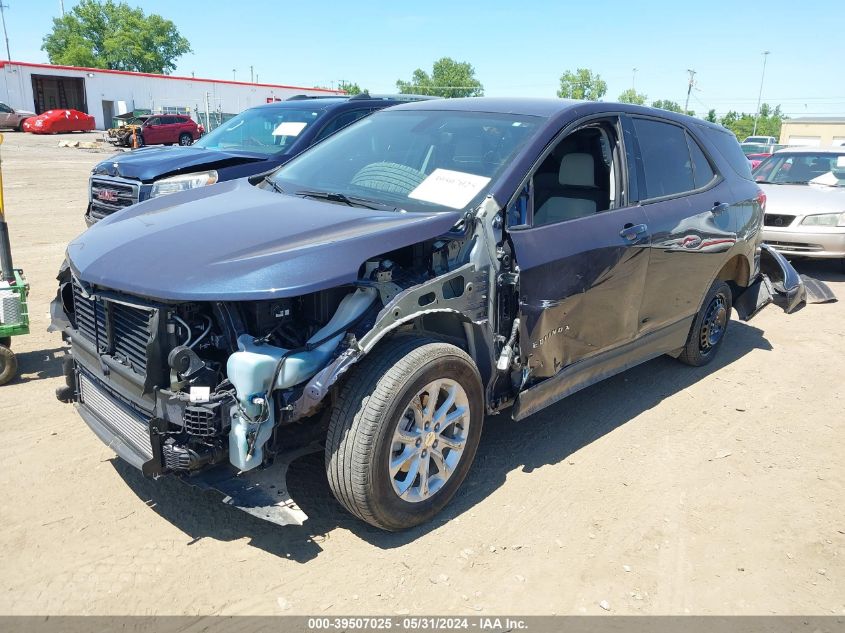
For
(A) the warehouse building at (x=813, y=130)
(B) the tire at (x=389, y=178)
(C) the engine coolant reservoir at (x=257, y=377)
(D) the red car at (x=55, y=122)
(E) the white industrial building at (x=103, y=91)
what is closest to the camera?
(C) the engine coolant reservoir at (x=257, y=377)

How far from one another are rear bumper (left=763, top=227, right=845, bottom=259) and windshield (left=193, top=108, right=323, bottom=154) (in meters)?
6.17

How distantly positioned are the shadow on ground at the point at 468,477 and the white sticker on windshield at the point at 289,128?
14.6 feet

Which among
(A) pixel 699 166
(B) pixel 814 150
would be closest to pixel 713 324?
(A) pixel 699 166

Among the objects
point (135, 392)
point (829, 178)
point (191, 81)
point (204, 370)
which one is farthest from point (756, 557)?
point (191, 81)

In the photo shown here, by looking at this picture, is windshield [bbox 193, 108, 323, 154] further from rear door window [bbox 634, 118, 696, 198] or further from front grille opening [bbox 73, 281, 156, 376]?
front grille opening [bbox 73, 281, 156, 376]

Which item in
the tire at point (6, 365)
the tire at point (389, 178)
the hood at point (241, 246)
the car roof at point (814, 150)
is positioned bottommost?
the tire at point (6, 365)

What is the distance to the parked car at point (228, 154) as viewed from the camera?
6727 millimetres

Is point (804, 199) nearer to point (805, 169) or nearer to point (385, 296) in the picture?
point (805, 169)

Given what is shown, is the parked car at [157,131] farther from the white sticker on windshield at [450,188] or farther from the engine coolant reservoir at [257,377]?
the engine coolant reservoir at [257,377]

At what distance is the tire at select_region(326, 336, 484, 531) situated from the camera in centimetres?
283

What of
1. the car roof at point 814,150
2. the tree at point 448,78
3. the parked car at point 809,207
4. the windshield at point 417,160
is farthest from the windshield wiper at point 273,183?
the tree at point 448,78

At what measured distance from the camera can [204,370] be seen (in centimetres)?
269

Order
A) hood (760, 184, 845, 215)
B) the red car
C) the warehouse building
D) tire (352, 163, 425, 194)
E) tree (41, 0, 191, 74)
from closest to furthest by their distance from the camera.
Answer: tire (352, 163, 425, 194), hood (760, 184, 845, 215), the red car, the warehouse building, tree (41, 0, 191, 74)

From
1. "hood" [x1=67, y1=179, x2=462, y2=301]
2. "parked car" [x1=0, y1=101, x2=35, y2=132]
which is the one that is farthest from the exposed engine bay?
"parked car" [x1=0, y1=101, x2=35, y2=132]
